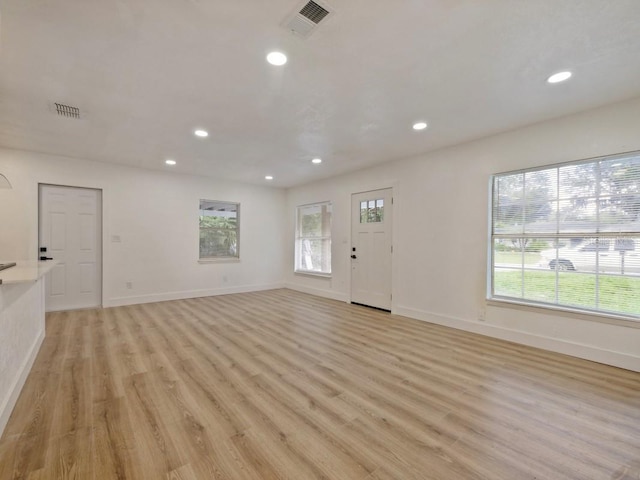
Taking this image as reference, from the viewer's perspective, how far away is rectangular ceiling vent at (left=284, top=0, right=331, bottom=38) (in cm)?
171

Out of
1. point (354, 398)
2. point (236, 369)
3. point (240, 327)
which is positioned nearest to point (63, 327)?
point (240, 327)

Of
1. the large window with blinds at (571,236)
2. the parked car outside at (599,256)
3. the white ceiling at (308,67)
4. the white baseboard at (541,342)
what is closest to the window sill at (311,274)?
the white baseboard at (541,342)

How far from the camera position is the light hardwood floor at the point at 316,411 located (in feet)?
5.14

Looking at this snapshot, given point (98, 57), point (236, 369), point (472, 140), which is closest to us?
point (98, 57)

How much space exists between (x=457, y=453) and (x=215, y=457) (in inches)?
55.2

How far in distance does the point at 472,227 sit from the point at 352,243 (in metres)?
2.30

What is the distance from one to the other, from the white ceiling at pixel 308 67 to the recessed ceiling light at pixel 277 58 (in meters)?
0.07

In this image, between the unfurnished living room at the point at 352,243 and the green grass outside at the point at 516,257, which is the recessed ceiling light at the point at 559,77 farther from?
the green grass outside at the point at 516,257

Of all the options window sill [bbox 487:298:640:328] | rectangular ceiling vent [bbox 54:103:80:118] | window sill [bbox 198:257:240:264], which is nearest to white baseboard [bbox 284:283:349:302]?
window sill [bbox 198:257:240:264]

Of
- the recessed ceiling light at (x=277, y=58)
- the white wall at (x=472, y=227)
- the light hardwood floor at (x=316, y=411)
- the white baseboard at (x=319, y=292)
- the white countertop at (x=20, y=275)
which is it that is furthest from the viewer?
the white baseboard at (x=319, y=292)

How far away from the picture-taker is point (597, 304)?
2975 millimetres

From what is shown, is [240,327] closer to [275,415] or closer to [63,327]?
[275,415]

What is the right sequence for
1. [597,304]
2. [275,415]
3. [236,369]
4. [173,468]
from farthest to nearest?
[597,304] → [236,369] → [275,415] → [173,468]

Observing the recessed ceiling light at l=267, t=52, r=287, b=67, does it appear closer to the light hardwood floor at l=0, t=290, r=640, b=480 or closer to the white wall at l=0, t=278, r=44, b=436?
the white wall at l=0, t=278, r=44, b=436
